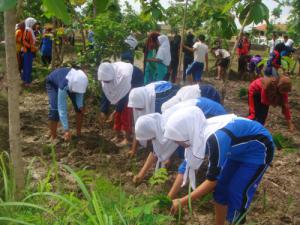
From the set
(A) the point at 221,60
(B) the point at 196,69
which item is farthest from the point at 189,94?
(A) the point at 221,60

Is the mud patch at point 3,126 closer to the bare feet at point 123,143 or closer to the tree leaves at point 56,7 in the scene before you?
the bare feet at point 123,143

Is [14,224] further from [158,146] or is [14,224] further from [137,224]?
[158,146]

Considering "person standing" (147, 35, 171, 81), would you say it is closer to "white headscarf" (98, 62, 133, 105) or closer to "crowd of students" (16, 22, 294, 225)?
"crowd of students" (16, 22, 294, 225)

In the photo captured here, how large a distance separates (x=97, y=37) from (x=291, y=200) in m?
3.49

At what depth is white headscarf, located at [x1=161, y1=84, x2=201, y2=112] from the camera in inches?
152

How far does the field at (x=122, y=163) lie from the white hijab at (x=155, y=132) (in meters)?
0.36

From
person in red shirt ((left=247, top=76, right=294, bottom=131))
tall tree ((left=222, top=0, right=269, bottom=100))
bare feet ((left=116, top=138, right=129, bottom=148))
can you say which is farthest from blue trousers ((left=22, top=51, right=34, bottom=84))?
person in red shirt ((left=247, top=76, right=294, bottom=131))

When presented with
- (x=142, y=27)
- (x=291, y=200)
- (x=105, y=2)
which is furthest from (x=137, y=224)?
(x=142, y=27)

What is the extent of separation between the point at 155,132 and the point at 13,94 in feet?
4.34

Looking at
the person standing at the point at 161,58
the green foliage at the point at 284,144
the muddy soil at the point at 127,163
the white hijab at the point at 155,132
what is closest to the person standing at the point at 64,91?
the muddy soil at the point at 127,163

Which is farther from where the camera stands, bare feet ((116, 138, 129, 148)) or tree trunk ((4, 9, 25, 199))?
bare feet ((116, 138, 129, 148))

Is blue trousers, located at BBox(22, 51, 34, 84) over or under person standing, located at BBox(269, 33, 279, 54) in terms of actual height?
under

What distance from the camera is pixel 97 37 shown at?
5.80 meters

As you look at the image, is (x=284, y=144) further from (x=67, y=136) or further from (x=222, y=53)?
(x=222, y=53)
